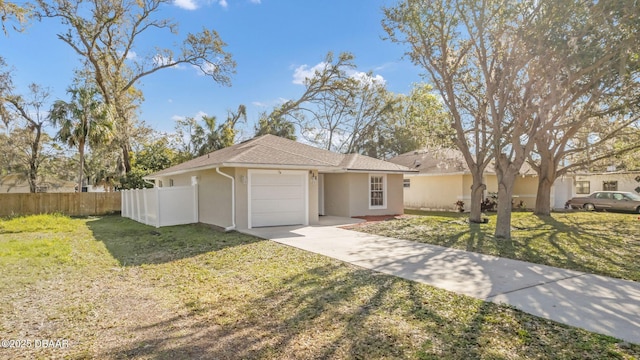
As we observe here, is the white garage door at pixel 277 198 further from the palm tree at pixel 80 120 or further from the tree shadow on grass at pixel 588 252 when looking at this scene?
the palm tree at pixel 80 120

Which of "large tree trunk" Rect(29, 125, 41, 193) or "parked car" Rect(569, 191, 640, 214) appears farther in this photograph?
"large tree trunk" Rect(29, 125, 41, 193)

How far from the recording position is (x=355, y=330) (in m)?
3.99

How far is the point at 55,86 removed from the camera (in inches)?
965

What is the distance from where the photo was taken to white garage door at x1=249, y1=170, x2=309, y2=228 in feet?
40.6

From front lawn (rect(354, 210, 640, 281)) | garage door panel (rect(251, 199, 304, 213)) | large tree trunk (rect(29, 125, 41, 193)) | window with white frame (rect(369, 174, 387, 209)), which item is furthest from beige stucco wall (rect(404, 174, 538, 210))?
large tree trunk (rect(29, 125, 41, 193))

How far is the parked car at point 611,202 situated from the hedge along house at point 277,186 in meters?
14.0

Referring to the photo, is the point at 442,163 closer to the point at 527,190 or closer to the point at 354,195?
the point at 354,195

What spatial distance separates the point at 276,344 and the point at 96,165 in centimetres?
3934

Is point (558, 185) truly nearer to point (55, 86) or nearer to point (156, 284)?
point (156, 284)

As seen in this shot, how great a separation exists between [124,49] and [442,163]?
73.4 ft

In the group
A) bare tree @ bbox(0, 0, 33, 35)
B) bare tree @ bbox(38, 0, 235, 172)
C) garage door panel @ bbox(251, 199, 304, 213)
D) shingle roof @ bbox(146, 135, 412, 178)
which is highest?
bare tree @ bbox(38, 0, 235, 172)

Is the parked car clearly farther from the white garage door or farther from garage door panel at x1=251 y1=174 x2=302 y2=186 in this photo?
garage door panel at x1=251 y1=174 x2=302 y2=186

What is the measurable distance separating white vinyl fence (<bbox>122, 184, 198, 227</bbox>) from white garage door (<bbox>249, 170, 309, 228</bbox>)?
4066 mm

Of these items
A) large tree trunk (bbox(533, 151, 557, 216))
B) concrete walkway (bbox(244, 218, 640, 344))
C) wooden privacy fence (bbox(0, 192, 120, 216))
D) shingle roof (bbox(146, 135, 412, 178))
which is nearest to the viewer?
concrete walkway (bbox(244, 218, 640, 344))
